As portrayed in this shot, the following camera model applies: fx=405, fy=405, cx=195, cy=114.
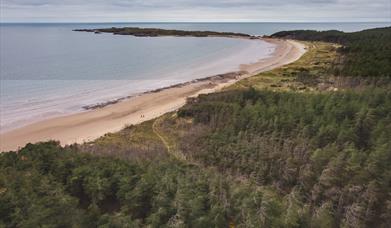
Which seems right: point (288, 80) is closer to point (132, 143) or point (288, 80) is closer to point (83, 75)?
point (132, 143)

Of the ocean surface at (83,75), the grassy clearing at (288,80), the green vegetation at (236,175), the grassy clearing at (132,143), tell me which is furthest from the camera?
the ocean surface at (83,75)

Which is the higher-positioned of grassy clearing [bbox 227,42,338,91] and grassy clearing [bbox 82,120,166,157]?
grassy clearing [bbox 227,42,338,91]

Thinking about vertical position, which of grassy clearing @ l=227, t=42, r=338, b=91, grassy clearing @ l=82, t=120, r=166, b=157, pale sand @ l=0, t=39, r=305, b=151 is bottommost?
pale sand @ l=0, t=39, r=305, b=151

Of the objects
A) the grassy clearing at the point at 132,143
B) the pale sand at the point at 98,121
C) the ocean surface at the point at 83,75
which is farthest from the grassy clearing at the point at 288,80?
the grassy clearing at the point at 132,143

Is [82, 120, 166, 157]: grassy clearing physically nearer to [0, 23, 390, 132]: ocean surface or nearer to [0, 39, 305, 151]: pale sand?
[0, 39, 305, 151]: pale sand

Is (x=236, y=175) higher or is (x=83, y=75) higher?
(x=236, y=175)

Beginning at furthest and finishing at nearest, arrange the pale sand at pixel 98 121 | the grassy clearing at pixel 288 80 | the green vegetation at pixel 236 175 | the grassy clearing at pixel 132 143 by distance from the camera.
Result: the grassy clearing at pixel 288 80 → the pale sand at pixel 98 121 → the grassy clearing at pixel 132 143 → the green vegetation at pixel 236 175

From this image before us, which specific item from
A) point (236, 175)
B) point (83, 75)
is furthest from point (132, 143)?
point (83, 75)

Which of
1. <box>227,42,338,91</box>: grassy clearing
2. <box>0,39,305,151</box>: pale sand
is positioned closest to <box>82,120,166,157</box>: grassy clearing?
<box>0,39,305,151</box>: pale sand

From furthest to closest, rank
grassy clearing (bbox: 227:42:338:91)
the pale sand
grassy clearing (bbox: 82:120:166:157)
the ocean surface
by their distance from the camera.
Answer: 1. the ocean surface
2. grassy clearing (bbox: 227:42:338:91)
3. the pale sand
4. grassy clearing (bbox: 82:120:166:157)

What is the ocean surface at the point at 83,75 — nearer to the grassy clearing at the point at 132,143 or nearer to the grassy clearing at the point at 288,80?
the grassy clearing at the point at 132,143
